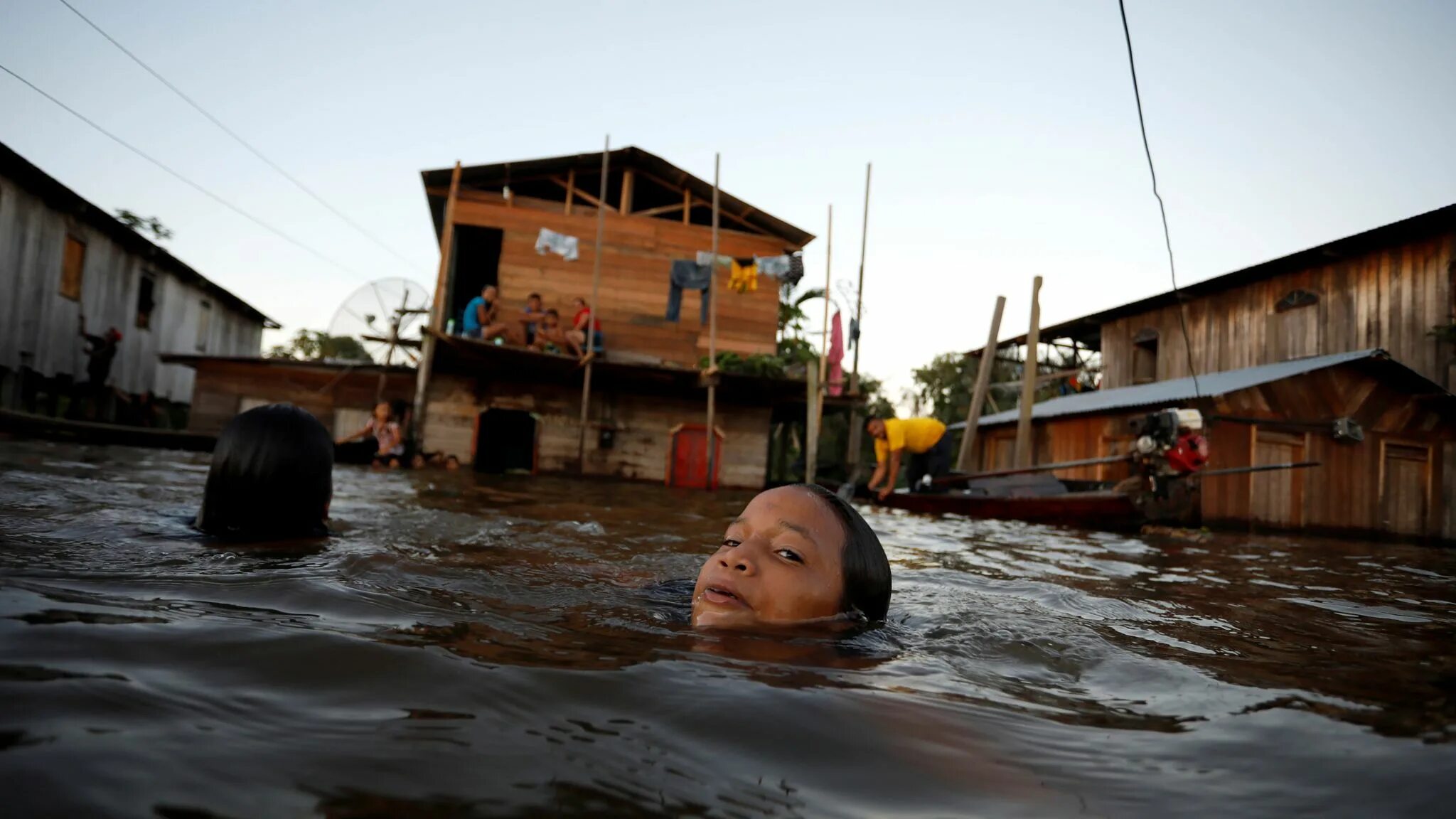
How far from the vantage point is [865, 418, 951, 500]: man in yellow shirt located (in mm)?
12289

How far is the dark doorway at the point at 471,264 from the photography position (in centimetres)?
1644

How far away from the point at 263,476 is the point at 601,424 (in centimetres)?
1259

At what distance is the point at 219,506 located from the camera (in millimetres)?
3320

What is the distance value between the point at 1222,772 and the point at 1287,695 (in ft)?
2.35

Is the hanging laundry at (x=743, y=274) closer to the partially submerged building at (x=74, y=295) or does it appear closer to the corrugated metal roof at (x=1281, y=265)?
the corrugated metal roof at (x=1281, y=265)

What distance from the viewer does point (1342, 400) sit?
15406mm

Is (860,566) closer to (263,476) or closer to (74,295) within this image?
(263,476)

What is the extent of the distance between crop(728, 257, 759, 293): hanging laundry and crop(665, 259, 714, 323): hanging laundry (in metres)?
0.49

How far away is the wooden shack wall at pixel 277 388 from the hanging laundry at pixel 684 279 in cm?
702

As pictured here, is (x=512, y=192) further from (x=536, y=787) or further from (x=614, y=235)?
(x=536, y=787)

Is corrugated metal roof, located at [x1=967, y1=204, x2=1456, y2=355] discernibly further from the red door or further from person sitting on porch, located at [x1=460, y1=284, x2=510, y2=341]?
person sitting on porch, located at [x1=460, y1=284, x2=510, y2=341]

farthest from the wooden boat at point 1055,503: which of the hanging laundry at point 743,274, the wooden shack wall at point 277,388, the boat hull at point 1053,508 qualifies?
the wooden shack wall at point 277,388

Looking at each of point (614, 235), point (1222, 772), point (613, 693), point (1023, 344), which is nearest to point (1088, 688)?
point (1222, 772)

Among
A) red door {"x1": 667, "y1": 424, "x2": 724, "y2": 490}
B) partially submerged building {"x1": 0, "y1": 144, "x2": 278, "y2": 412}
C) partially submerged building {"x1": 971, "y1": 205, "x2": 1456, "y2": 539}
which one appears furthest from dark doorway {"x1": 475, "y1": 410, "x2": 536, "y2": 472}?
partially submerged building {"x1": 971, "y1": 205, "x2": 1456, "y2": 539}
